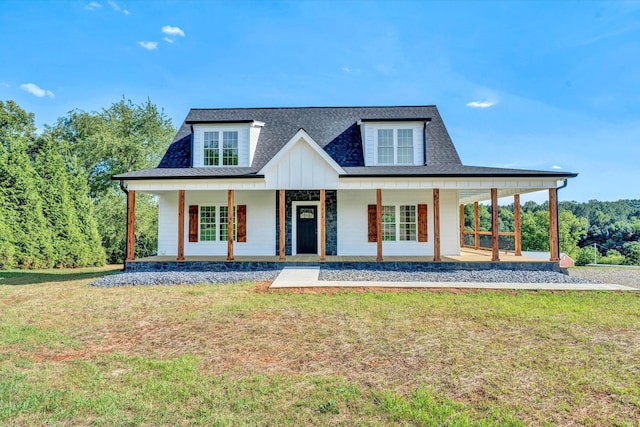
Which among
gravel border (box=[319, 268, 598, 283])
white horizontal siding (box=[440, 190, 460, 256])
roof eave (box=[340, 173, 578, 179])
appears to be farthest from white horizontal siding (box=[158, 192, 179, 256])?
white horizontal siding (box=[440, 190, 460, 256])

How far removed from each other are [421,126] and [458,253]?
564 cm

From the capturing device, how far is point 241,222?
14422 mm

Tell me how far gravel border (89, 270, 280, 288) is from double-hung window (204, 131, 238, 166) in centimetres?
540

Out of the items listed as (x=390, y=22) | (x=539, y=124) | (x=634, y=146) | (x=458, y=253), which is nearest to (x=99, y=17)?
(x=390, y=22)

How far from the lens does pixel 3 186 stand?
51.4 feet

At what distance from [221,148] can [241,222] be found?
338 centimetres

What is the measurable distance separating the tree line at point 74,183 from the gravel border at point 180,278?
27.3ft

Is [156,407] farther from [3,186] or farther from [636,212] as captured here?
[636,212]

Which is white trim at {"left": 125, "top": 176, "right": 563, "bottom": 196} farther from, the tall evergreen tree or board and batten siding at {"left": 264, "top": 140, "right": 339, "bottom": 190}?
the tall evergreen tree

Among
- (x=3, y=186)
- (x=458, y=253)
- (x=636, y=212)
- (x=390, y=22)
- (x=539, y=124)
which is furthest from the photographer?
(x=636, y=212)

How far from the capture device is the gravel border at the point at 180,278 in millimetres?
10242

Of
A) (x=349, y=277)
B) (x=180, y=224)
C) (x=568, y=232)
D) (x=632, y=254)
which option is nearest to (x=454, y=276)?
(x=349, y=277)

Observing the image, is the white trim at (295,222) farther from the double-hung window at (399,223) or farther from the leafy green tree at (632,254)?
the leafy green tree at (632,254)

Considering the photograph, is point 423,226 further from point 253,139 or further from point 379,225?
point 253,139
